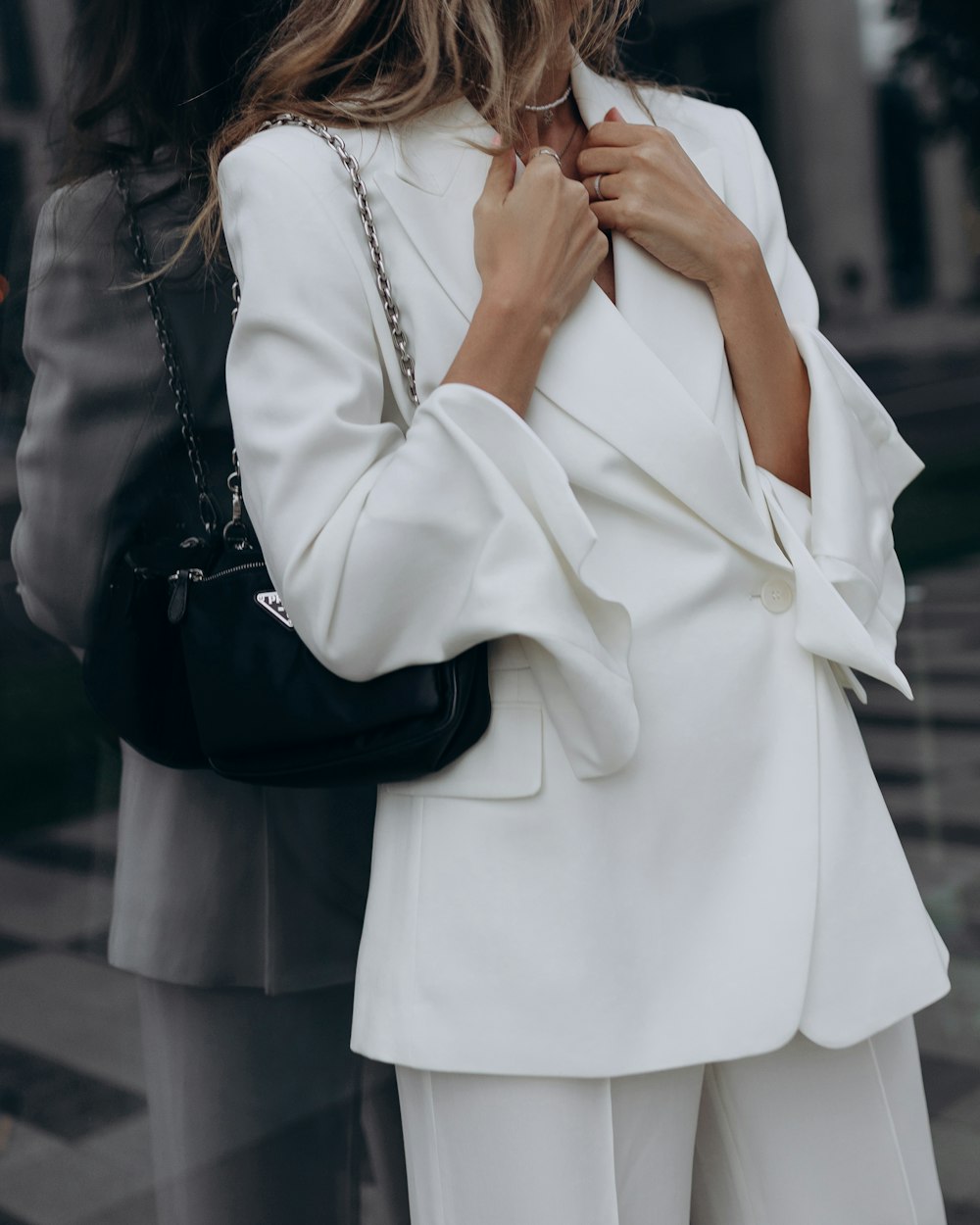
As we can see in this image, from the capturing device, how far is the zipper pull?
1513mm

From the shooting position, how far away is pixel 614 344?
140 centimetres

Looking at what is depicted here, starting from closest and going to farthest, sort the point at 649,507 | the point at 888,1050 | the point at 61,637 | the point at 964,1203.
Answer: the point at 649,507 → the point at 888,1050 → the point at 61,637 → the point at 964,1203

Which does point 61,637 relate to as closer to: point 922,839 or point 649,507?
point 649,507

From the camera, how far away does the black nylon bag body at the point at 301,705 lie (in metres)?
1.34

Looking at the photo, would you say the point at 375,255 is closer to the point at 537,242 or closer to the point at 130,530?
the point at 537,242

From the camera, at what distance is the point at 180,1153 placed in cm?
202

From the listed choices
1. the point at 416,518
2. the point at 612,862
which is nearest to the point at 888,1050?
the point at 612,862

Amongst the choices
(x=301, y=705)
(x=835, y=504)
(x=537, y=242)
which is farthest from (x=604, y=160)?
(x=301, y=705)

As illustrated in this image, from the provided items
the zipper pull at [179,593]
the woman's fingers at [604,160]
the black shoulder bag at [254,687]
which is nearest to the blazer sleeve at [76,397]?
the black shoulder bag at [254,687]

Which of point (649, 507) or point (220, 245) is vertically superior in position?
point (220, 245)

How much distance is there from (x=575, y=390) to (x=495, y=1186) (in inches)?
31.9

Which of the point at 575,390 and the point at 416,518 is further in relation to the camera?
the point at 575,390

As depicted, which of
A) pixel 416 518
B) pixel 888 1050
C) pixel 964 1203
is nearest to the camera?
pixel 416 518

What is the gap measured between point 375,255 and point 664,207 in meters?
0.32
